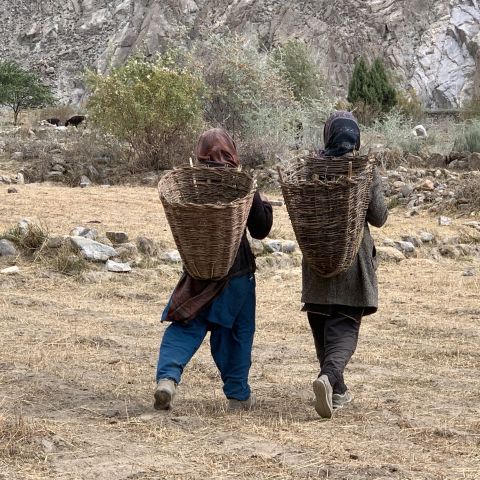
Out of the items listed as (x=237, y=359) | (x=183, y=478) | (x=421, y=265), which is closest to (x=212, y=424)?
(x=237, y=359)

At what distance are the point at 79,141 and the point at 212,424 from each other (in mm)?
14002

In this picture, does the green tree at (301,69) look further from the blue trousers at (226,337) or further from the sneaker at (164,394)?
the sneaker at (164,394)

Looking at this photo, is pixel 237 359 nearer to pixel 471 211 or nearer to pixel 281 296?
pixel 281 296

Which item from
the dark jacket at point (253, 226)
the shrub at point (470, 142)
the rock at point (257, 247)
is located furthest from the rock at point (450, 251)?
the shrub at point (470, 142)

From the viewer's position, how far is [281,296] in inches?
312

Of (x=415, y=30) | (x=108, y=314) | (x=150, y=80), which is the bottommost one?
(x=108, y=314)

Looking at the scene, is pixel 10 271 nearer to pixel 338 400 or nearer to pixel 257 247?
pixel 257 247

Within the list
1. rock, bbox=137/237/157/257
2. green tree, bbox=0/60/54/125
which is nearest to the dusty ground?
rock, bbox=137/237/157/257

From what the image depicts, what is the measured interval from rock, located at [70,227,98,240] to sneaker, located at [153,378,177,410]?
197 inches

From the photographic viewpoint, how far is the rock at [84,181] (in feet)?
49.9

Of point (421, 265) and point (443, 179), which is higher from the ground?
point (443, 179)

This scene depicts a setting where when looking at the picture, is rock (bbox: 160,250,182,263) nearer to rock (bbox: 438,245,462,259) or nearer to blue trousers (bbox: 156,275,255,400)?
rock (bbox: 438,245,462,259)

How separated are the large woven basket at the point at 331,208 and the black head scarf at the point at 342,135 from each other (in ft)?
0.33

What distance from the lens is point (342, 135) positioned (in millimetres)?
4324
